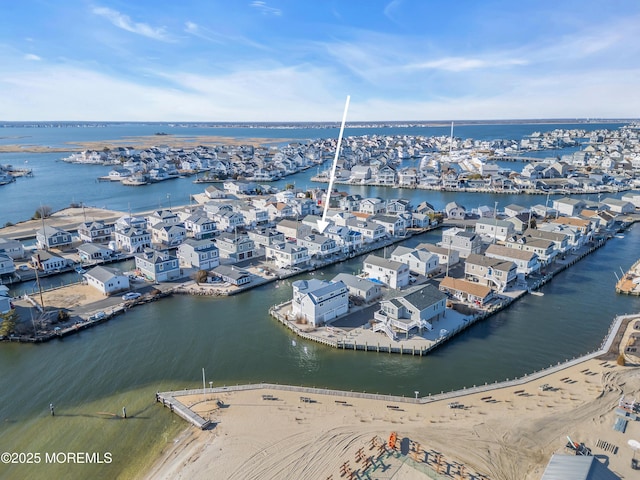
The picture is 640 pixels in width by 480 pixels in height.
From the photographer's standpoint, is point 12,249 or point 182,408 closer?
point 182,408

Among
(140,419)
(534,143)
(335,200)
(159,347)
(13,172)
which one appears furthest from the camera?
(534,143)

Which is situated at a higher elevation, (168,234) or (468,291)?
(168,234)

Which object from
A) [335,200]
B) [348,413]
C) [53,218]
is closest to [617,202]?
[335,200]

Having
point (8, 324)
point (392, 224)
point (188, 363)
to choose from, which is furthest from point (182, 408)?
point (392, 224)

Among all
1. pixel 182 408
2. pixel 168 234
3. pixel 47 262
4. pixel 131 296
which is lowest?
pixel 182 408

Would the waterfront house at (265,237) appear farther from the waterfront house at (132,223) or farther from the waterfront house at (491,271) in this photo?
the waterfront house at (491,271)

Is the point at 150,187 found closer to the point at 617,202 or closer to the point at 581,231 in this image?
the point at 581,231

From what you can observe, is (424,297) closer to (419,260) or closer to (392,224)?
(419,260)

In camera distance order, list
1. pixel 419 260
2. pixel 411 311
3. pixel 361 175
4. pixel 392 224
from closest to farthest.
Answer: pixel 411 311 → pixel 419 260 → pixel 392 224 → pixel 361 175
